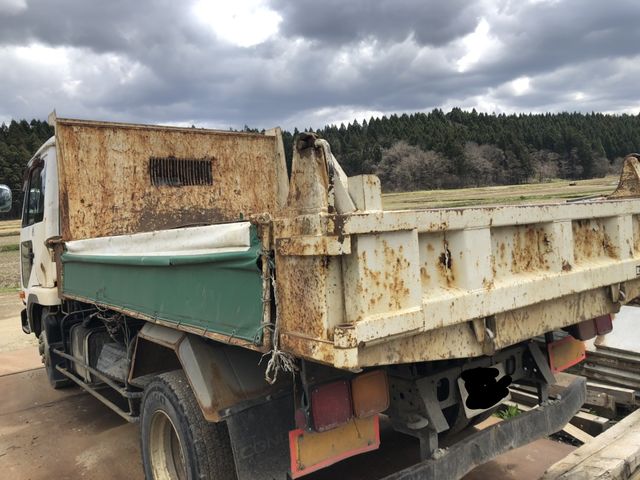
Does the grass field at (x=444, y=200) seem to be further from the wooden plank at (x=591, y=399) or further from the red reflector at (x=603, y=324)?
the red reflector at (x=603, y=324)

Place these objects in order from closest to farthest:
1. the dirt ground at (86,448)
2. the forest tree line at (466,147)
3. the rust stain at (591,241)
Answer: the rust stain at (591,241)
the dirt ground at (86,448)
the forest tree line at (466,147)

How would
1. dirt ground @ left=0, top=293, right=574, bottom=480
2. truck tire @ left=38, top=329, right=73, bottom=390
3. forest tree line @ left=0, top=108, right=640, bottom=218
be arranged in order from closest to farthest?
dirt ground @ left=0, top=293, right=574, bottom=480 → truck tire @ left=38, top=329, right=73, bottom=390 → forest tree line @ left=0, top=108, right=640, bottom=218

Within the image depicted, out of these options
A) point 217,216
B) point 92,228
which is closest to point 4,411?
point 92,228

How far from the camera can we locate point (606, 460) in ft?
10.2

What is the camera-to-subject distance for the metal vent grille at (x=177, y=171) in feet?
16.1

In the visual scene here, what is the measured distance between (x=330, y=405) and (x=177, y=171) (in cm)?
330

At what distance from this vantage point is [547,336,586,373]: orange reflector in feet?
11.2

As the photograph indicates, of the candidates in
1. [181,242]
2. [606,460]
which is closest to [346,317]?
[181,242]

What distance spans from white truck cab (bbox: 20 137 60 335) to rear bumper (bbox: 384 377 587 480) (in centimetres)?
354

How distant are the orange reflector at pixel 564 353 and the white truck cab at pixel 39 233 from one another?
394 centimetres

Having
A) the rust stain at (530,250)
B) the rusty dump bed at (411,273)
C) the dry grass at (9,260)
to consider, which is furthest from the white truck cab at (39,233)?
the dry grass at (9,260)

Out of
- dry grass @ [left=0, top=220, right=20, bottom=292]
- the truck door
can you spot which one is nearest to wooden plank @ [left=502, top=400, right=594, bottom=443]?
the truck door

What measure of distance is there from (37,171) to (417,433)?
4.42m

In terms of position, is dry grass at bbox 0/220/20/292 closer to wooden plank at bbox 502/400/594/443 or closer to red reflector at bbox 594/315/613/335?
wooden plank at bbox 502/400/594/443
